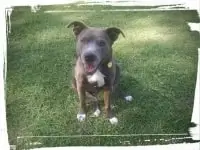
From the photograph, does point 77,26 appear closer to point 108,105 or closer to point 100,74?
point 100,74

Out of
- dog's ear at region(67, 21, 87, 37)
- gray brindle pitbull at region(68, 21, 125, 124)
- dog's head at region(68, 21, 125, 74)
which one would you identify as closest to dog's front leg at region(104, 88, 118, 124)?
gray brindle pitbull at region(68, 21, 125, 124)

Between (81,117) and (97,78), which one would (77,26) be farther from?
(81,117)

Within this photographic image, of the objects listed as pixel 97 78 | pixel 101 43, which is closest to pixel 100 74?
pixel 97 78

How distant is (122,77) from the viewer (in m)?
1.74

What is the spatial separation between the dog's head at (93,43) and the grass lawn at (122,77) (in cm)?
6

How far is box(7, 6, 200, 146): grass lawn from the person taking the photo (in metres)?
1.69

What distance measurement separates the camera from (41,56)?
1.74 m

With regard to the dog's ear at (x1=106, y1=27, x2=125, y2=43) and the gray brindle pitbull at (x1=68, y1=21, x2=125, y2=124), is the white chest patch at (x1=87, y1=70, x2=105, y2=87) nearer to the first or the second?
the gray brindle pitbull at (x1=68, y1=21, x2=125, y2=124)

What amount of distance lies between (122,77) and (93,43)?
21cm

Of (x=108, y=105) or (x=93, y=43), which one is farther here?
(x=108, y=105)

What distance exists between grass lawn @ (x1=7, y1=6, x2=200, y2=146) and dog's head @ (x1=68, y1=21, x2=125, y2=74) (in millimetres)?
58

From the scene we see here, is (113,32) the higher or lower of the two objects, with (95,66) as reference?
higher

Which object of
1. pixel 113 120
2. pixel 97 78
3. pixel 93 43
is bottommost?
pixel 113 120

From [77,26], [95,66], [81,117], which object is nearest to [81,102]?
[81,117]
